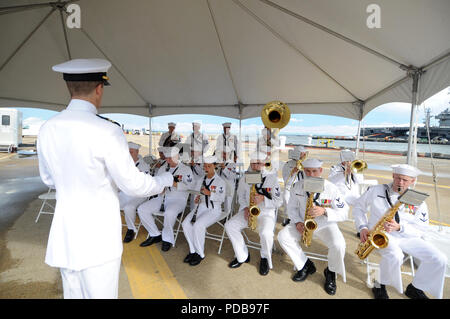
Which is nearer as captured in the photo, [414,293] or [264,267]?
[414,293]

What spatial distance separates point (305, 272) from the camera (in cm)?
312

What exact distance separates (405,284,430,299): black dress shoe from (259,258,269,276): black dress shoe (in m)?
1.78

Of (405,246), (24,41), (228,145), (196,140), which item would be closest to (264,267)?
(405,246)

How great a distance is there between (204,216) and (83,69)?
117 inches

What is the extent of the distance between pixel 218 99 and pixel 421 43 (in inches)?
213

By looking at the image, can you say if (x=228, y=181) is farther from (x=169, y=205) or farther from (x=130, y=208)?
(x=130, y=208)

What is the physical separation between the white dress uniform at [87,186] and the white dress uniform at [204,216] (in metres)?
2.06

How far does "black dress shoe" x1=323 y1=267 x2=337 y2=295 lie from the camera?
2816mm

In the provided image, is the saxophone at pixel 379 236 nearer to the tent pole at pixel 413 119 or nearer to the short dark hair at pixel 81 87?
the tent pole at pixel 413 119

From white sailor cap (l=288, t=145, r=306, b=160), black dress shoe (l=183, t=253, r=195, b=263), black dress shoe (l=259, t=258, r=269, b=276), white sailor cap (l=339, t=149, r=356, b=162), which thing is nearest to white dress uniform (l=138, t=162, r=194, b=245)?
black dress shoe (l=183, t=253, r=195, b=263)

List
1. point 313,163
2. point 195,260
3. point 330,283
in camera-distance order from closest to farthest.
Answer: point 330,283 < point 195,260 < point 313,163

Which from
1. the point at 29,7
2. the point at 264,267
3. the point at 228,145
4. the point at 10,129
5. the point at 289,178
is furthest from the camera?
the point at 10,129

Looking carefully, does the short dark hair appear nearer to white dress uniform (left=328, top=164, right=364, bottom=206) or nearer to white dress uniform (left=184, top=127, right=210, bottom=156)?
white dress uniform (left=328, top=164, right=364, bottom=206)

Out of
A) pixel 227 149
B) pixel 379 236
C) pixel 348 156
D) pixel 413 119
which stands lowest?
pixel 379 236
